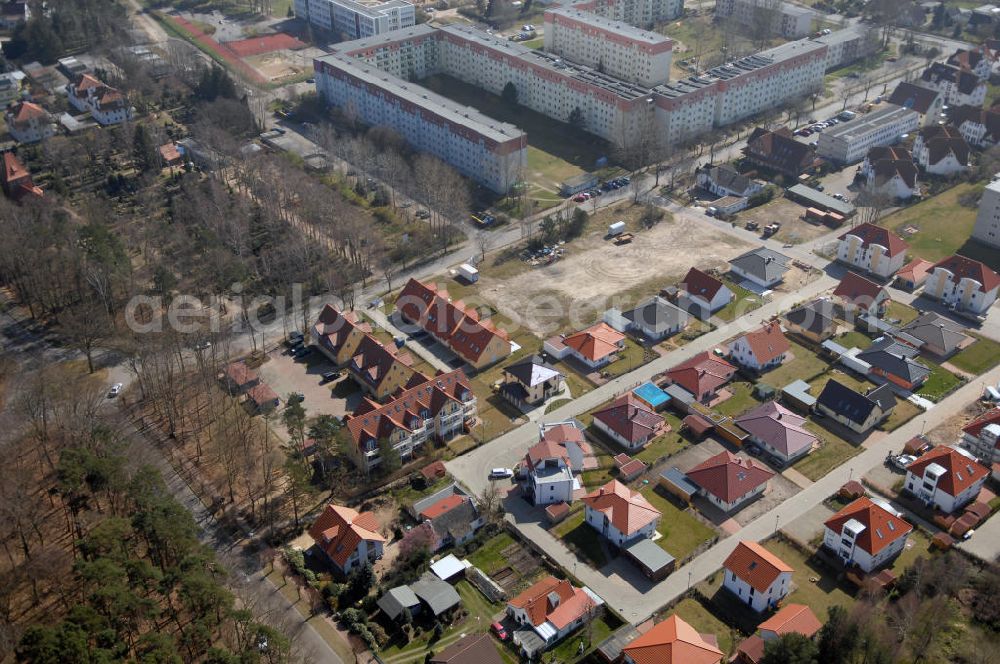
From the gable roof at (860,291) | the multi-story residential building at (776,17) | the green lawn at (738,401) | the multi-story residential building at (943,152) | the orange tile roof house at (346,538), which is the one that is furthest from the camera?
the multi-story residential building at (776,17)

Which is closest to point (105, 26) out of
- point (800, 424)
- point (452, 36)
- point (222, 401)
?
point (452, 36)

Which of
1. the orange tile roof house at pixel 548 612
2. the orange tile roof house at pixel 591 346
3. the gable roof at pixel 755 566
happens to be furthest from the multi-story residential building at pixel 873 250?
the orange tile roof house at pixel 548 612

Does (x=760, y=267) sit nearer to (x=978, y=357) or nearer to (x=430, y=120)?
(x=978, y=357)

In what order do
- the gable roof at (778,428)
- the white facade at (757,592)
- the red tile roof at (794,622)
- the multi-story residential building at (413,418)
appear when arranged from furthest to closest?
the gable roof at (778,428) < the multi-story residential building at (413,418) < the white facade at (757,592) < the red tile roof at (794,622)

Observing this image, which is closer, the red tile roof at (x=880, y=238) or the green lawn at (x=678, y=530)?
the green lawn at (x=678, y=530)

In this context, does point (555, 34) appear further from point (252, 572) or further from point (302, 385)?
point (252, 572)

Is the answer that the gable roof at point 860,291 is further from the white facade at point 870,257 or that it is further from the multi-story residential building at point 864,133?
the multi-story residential building at point 864,133
